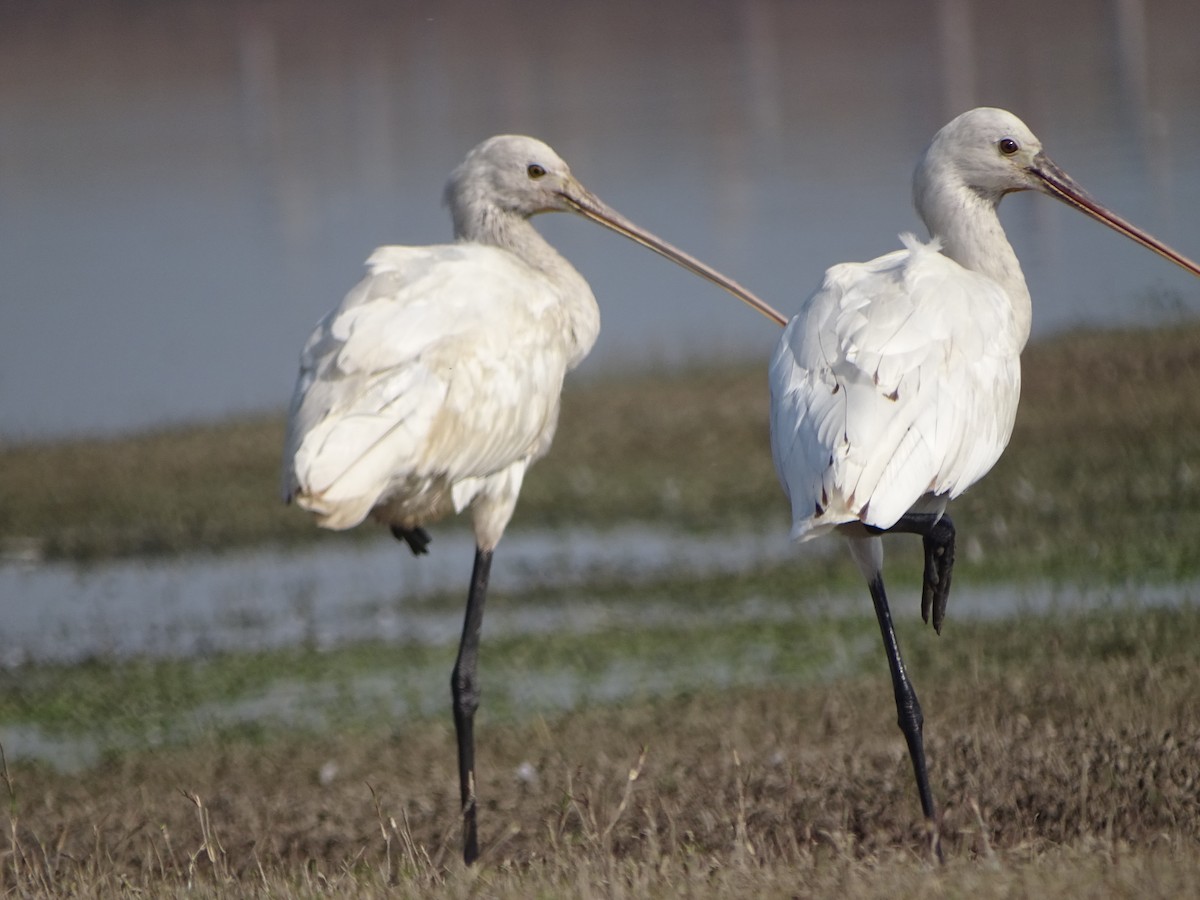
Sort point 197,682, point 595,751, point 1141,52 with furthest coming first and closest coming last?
1. point 1141,52
2. point 197,682
3. point 595,751

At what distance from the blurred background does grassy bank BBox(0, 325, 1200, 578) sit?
6.04 ft

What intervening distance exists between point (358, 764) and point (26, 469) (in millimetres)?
6906

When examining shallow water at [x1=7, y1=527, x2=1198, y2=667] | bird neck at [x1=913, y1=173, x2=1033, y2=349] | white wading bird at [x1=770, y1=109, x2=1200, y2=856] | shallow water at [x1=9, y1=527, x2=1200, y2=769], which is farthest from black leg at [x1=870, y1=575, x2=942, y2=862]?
shallow water at [x1=7, y1=527, x2=1198, y2=667]

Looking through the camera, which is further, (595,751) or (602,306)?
(602,306)

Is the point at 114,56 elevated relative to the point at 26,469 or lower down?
elevated

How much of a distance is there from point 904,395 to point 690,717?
2369mm

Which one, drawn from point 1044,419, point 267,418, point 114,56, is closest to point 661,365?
point 267,418

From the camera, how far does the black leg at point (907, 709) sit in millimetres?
5605

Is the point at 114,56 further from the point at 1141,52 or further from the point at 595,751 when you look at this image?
the point at 595,751

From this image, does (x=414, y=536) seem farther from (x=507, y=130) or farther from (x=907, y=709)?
(x=507, y=130)

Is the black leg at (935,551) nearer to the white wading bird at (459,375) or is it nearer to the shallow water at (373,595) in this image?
the white wading bird at (459,375)

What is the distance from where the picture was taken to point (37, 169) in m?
39.4

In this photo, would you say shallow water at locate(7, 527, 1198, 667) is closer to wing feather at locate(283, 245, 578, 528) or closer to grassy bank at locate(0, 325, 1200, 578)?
grassy bank at locate(0, 325, 1200, 578)

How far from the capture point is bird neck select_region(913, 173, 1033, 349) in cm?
630
